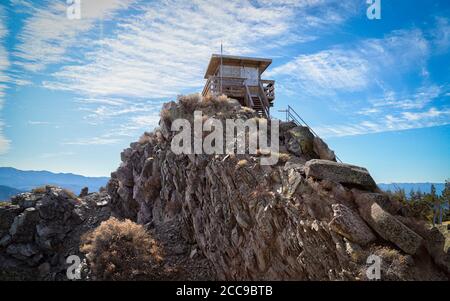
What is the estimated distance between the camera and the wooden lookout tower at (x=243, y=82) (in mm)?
28391

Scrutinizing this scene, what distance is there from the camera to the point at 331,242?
10492 mm

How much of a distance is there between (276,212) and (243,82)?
1896 centimetres

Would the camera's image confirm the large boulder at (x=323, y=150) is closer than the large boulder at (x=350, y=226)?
No

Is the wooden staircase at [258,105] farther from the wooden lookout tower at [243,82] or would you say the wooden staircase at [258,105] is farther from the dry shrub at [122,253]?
the dry shrub at [122,253]

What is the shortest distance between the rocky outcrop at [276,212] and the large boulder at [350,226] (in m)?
0.04

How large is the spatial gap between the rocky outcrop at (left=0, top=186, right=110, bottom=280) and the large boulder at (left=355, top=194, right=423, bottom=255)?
27.2 metres

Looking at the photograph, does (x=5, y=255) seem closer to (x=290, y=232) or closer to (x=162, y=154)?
(x=162, y=154)

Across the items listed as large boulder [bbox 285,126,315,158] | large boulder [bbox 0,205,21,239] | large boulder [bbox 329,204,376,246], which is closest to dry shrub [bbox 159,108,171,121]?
large boulder [bbox 285,126,315,158]

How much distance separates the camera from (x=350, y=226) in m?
10.0

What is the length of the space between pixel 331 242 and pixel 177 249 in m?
13.8

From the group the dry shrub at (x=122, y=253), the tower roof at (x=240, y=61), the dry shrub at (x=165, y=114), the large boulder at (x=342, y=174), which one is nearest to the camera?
the large boulder at (x=342, y=174)

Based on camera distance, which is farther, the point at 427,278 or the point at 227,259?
the point at 227,259

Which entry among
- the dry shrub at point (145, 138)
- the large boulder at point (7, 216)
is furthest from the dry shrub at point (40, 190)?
the dry shrub at point (145, 138)
